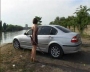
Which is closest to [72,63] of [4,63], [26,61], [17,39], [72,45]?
[72,45]

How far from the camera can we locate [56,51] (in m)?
8.27

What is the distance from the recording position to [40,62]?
304 inches

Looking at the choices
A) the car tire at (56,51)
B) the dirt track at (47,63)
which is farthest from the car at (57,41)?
the dirt track at (47,63)

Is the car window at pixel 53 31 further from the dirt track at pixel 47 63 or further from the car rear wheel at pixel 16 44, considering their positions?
the car rear wheel at pixel 16 44

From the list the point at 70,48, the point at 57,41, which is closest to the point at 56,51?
the point at 57,41

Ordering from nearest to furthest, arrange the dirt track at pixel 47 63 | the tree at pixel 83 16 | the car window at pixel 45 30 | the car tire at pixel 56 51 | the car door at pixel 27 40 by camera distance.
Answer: the dirt track at pixel 47 63
the car tire at pixel 56 51
the car window at pixel 45 30
the car door at pixel 27 40
the tree at pixel 83 16

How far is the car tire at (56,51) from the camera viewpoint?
818cm

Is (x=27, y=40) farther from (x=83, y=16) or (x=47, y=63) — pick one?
(x=83, y=16)

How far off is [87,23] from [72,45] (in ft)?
43.5

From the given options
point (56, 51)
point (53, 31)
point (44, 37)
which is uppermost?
point (53, 31)

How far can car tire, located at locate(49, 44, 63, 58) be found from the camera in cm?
818

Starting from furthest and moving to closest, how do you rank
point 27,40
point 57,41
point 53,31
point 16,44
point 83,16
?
point 83,16 < point 16,44 < point 27,40 < point 53,31 < point 57,41

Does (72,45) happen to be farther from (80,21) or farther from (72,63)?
(80,21)

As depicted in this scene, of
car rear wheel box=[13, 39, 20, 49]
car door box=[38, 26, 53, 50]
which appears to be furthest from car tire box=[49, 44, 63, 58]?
car rear wheel box=[13, 39, 20, 49]
